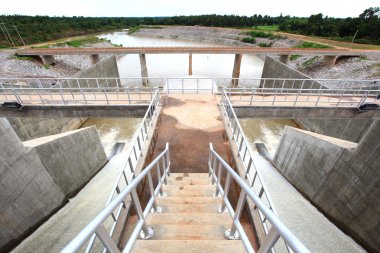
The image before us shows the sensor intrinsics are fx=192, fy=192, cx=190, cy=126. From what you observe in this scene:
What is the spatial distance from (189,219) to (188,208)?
44 centimetres

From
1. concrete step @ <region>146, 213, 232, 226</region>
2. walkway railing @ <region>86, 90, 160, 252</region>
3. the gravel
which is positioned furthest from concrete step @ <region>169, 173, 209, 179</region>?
the gravel

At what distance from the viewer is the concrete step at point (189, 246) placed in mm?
2445

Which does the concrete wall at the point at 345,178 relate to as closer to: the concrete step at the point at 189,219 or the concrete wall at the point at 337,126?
the concrete wall at the point at 337,126

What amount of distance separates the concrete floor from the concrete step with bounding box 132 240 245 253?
8.31 m

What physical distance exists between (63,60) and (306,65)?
1488 inches

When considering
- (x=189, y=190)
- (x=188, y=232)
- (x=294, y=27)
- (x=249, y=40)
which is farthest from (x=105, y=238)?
(x=294, y=27)

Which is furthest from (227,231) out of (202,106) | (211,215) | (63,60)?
(63,60)

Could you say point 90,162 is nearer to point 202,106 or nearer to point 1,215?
point 1,215

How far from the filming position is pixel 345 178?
28.9 ft

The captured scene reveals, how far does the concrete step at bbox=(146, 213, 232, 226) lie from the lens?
10.6ft

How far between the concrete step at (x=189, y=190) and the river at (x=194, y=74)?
39.0ft

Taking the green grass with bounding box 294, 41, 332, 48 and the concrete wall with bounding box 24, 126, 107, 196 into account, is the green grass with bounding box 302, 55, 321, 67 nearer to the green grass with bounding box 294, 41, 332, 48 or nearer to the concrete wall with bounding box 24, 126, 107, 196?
the green grass with bounding box 294, 41, 332, 48

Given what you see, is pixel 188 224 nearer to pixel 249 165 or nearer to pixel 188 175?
pixel 249 165

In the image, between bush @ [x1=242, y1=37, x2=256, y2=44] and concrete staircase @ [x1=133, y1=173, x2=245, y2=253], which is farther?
bush @ [x1=242, y1=37, x2=256, y2=44]
